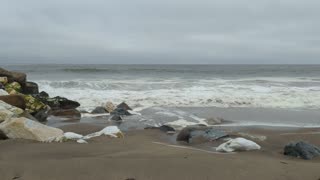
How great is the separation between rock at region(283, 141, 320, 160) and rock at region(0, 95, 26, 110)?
6985 mm

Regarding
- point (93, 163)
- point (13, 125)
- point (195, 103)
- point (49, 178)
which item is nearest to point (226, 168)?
point (93, 163)

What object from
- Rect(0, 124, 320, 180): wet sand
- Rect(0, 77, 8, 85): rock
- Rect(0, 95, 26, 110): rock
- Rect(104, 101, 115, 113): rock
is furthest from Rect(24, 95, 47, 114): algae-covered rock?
Rect(0, 124, 320, 180): wet sand

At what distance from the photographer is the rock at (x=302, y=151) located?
220 inches

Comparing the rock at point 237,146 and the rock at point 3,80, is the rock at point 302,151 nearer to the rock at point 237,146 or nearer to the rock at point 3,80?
the rock at point 237,146

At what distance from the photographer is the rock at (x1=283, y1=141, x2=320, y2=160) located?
5.58 meters

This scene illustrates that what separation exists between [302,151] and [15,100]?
24.3 ft

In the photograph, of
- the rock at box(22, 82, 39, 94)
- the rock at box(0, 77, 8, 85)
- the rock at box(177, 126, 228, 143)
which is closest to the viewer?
the rock at box(177, 126, 228, 143)

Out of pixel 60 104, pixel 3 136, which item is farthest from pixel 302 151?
pixel 60 104

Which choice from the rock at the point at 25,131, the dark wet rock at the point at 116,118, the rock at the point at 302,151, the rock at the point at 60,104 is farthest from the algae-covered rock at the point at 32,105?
the rock at the point at 302,151

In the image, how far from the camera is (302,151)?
222 inches

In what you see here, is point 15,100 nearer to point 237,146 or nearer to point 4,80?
point 4,80

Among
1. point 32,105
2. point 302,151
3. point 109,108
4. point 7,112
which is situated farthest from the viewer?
point 109,108

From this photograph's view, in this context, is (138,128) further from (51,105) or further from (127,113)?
(51,105)

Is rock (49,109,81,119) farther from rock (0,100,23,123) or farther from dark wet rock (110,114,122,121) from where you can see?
rock (0,100,23,123)
